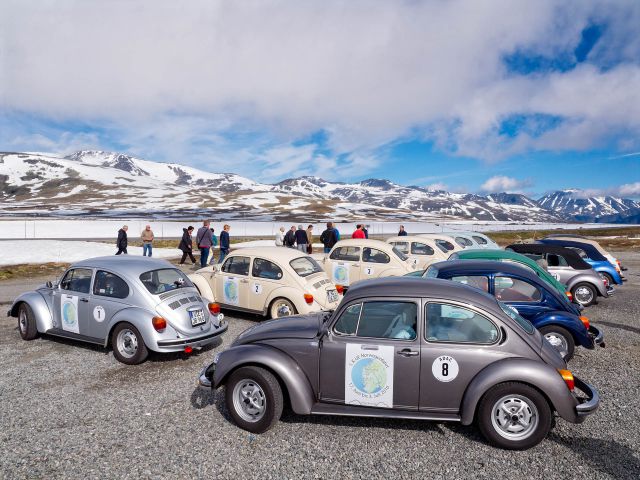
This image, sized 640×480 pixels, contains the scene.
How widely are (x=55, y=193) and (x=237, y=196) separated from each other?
73.7m

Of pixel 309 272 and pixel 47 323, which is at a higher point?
pixel 309 272

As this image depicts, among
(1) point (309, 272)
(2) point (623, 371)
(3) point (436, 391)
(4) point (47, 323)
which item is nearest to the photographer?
(3) point (436, 391)

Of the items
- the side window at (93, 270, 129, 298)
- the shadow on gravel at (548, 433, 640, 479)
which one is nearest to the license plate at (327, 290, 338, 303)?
the side window at (93, 270, 129, 298)

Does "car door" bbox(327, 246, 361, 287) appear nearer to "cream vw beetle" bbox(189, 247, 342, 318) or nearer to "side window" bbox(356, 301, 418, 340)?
"cream vw beetle" bbox(189, 247, 342, 318)

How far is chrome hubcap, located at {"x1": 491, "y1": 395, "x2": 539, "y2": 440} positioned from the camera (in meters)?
4.58

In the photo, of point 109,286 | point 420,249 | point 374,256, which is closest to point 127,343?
point 109,286

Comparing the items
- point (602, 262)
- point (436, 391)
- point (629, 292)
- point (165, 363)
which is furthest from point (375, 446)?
point (629, 292)

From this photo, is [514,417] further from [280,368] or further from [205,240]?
[205,240]

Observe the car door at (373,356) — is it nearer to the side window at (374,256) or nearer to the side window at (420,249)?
the side window at (374,256)

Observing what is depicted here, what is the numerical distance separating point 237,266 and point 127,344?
335 cm

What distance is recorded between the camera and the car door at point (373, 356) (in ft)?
15.6

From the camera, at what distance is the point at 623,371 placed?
7.19m

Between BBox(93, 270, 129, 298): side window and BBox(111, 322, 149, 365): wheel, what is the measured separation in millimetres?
587

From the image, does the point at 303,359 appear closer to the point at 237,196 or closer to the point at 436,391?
the point at 436,391
